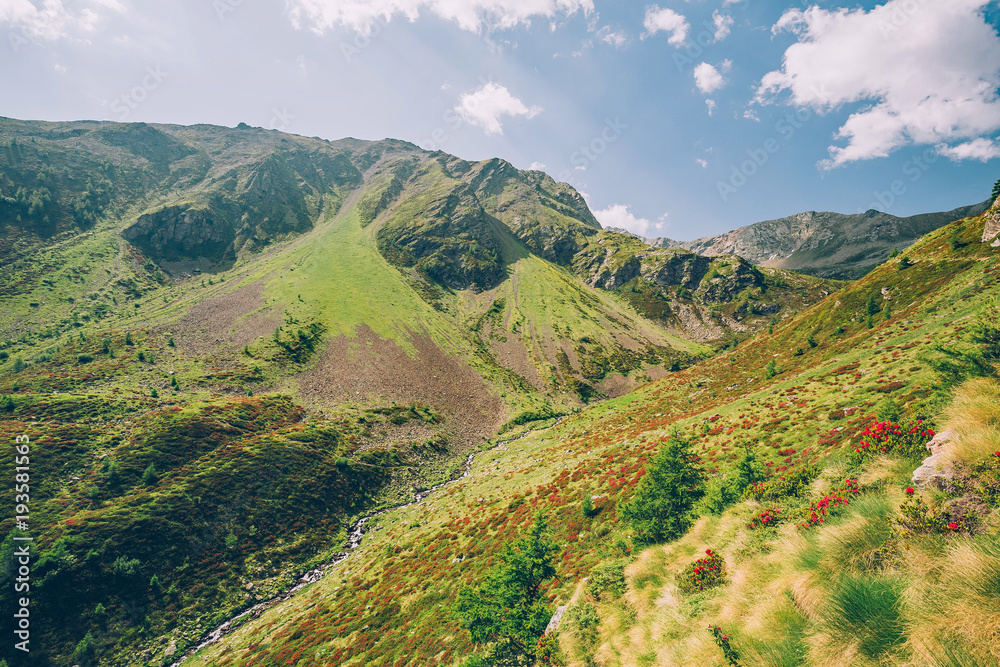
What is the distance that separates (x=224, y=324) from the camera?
83.6 metres

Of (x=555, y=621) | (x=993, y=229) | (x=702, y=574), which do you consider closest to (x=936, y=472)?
(x=702, y=574)

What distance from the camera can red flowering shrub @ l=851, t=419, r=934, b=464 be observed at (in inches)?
382

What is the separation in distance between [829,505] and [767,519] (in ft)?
6.00

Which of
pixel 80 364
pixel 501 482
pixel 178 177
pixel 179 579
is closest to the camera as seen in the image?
pixel 179 579

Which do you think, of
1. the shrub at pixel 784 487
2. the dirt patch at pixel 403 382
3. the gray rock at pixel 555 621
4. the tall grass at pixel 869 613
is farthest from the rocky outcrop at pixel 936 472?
the dirt patch at pixel 403 382

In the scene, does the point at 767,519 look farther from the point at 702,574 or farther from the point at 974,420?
the point at 974,420

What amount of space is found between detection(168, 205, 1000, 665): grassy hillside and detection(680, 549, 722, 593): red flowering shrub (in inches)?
14.5

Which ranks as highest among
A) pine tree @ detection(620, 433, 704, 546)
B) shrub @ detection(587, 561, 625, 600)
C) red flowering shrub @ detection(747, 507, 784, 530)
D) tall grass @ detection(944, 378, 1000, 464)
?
tall grass @ detection(944, 378, 1000, 464)

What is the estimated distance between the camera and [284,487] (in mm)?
41719

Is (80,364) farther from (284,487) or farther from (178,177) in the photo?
(178,177)

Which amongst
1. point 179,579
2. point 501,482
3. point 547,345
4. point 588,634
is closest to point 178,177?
point 547,345

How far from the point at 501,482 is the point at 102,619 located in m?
34.7

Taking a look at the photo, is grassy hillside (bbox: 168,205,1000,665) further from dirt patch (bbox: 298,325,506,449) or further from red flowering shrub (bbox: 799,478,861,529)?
dirt patch (bbox: 298,325,506,449)

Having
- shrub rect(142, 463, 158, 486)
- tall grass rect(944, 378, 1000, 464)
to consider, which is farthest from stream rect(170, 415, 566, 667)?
tall grass rect(944, 378, 1000, 464)
